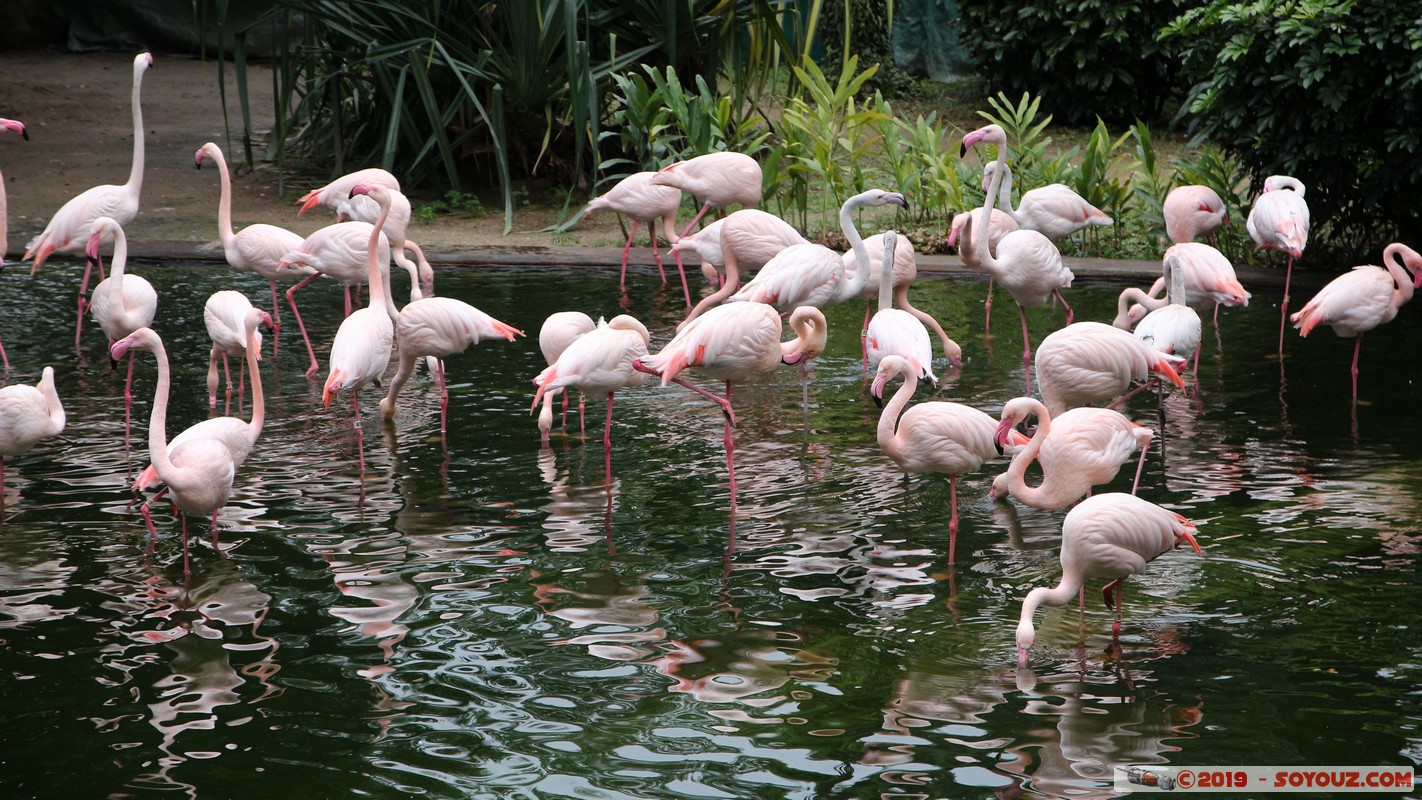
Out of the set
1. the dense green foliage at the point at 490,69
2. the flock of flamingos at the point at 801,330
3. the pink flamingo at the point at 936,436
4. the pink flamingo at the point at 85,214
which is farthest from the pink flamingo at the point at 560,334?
the dense green foliage at the point at 490,69

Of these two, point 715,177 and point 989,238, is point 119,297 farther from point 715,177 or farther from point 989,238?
point 989,238

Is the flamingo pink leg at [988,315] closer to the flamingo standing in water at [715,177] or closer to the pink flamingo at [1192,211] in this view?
the pink flamingo at [1192,211]

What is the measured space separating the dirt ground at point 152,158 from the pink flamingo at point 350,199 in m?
1.41

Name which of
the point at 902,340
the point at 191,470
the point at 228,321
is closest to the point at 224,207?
the point at 228,321

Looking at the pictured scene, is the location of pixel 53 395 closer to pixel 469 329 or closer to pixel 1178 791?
pixel 469 329

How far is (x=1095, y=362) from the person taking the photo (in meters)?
5.76

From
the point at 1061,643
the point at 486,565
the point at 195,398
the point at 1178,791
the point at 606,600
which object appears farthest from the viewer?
the point at 195,398

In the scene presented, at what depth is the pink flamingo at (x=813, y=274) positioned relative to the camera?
7.09 metres

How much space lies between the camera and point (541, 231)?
11320mm

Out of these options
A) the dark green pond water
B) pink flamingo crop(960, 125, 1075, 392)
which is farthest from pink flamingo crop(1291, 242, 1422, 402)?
pink flamingo crop(960, 125, 1075, 392)

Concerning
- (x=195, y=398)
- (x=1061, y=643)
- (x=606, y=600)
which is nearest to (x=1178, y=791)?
(x=1061, y=643)

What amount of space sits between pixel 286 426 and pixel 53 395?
50.8 inches

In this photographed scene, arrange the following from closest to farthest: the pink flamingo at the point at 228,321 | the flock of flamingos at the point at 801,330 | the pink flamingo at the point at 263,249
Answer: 1. the flock of flamingos at the point at 801,330
2. the pink flamingo at the point at 228,321
3. the pink flamingo at the point at 263,249

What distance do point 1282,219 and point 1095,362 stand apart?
308 centimetres
